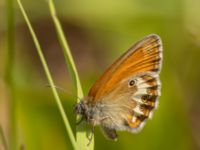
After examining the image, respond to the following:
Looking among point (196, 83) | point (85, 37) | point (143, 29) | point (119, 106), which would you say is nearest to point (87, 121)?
point (119, 106)

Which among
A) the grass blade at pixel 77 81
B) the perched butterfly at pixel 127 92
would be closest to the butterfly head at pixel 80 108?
the perched butterfly at pixel 127 92

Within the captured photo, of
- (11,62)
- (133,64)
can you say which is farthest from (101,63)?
(11,62)

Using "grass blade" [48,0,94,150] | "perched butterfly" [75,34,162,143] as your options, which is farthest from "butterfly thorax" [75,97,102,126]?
"grass blade" [48,0,94,150]

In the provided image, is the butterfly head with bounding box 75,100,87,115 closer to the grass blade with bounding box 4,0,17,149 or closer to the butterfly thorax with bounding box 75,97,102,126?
the butterfly thorax with bounding box 75,97,102,126

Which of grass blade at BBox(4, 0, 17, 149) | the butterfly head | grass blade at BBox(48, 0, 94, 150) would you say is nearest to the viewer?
grass blade at BBox(48, 0, 94, 150)

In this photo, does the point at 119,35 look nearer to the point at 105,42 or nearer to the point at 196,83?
the point at 105,42

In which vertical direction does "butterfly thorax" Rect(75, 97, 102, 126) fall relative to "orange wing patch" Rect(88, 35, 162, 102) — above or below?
below

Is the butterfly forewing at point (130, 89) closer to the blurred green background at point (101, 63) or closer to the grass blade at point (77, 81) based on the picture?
the blurred green background at point (101, 63)
